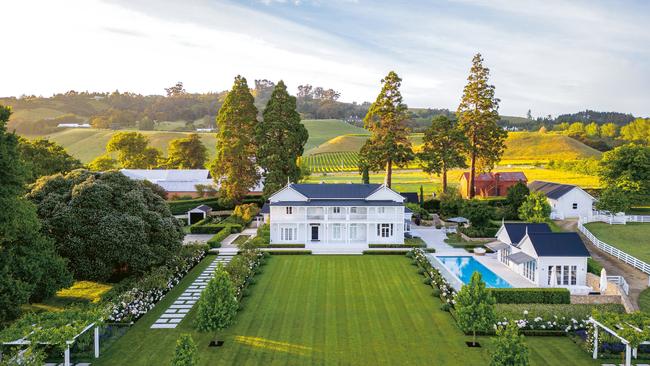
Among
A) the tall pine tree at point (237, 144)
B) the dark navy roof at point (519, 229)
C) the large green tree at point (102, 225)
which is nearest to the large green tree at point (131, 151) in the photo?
the tall pine tree at point (237, 144)

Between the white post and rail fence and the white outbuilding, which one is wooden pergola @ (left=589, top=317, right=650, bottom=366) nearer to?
the white post and rail fence

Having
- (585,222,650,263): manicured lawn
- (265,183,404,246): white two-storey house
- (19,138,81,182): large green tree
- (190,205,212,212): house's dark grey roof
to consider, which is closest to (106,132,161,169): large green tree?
(19,138,81,182): large green tree

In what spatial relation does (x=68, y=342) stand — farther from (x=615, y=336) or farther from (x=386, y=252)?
(x=386, y=252)

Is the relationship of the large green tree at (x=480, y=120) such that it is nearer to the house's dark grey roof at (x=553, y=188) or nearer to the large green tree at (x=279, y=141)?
the house's dark grey roof at (x=553, y=188)

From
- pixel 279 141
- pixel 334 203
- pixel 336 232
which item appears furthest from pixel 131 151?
pixel 336 232

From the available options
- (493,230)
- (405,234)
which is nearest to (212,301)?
(405,234)

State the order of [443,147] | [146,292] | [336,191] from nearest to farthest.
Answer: [146,292]
[336,191]
[443,147]
